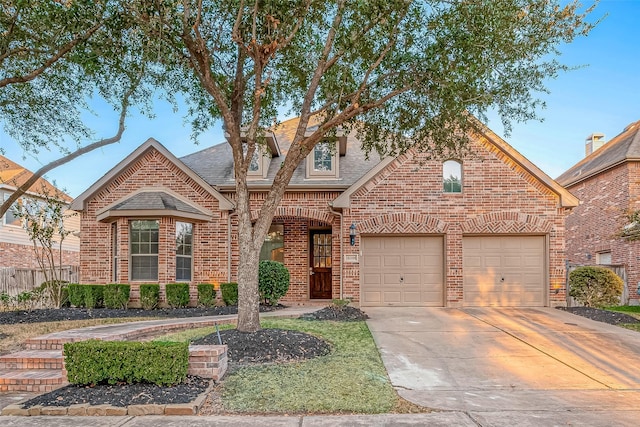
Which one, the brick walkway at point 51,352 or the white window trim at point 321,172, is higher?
the white window trim at point 321,172

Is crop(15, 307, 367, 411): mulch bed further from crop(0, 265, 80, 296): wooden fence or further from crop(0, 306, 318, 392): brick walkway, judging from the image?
crop(0, 265, 80, 296): wooden fence

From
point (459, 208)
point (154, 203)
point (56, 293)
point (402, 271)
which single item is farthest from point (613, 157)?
point (56, 293)

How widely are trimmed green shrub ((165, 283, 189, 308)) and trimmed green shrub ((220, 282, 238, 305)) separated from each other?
1044mm

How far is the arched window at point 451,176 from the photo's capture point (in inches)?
525

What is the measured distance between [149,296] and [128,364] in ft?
24.5

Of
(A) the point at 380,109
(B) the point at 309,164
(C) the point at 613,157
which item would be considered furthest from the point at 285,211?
(C) the point at 613,157

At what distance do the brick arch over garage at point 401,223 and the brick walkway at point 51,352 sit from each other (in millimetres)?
4850

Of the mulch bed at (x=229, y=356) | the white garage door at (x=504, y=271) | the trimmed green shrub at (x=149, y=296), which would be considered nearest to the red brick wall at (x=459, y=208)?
the white garage door at (x=504, y=271)

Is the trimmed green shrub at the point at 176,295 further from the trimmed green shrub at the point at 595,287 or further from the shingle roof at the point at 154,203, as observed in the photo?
the trimmed green shrub at the point at 595,287

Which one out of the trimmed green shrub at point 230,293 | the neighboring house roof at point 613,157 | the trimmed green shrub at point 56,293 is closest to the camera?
the trimmed green shrub at point 56,293

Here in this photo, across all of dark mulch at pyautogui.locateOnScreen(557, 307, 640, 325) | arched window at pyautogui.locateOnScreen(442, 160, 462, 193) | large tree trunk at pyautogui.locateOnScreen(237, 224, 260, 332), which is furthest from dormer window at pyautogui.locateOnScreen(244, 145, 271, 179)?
dark mulch at pyautogui.locateOnScreen(557, 307, 640, 325)

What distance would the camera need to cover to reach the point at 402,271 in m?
13.3

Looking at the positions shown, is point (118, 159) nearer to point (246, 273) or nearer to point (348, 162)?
point (348, 162)

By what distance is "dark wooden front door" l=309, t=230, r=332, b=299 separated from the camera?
15273mm
